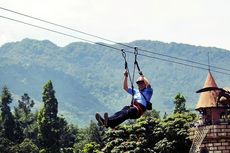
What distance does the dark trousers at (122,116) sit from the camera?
1652cm

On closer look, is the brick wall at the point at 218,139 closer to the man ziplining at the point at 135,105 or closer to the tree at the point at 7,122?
the man ziplining at the point at 135,105

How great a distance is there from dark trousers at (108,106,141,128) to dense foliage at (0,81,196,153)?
3044 cm

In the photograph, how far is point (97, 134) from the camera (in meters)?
93.5

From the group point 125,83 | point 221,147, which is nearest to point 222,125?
point 221,147

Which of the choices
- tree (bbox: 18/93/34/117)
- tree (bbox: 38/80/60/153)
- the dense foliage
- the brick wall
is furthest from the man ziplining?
tree (bbox: 18/93/34/117)

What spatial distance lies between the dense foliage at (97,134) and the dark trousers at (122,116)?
99.9ft

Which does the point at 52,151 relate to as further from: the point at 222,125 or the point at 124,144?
the point at 222,125

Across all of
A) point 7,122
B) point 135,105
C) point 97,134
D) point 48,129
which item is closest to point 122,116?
point 135,105

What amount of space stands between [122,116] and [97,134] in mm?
77251

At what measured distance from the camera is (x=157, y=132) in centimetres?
4944

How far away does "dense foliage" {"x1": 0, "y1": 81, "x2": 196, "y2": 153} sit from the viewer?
48.2 m

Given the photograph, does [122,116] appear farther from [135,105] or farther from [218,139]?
[218,139]

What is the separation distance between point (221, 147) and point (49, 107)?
1693 inches

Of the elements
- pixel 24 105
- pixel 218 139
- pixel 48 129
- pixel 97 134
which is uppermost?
pixel 24 105
